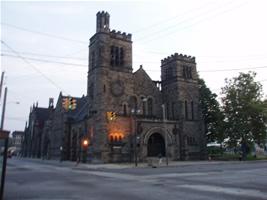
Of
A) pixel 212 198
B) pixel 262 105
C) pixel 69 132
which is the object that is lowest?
pixel 212 198

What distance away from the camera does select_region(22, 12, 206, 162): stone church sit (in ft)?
148

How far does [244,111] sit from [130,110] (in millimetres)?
20198

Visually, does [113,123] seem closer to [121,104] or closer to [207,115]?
[121,104]

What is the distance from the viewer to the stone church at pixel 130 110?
45.0 metres

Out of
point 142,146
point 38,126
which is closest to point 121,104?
point 142,146

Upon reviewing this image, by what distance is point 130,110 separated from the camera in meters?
48.3

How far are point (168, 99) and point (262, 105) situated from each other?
53.8ft

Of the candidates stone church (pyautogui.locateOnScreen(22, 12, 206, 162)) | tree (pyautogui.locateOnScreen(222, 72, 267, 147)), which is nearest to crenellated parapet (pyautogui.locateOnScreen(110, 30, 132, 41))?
stone church (pyautogui.locateOnScreen(22, 12, 206, 162))

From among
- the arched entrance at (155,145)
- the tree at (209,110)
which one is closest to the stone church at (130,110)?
→ the arched entrance at (155,145)

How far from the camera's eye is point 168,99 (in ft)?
182

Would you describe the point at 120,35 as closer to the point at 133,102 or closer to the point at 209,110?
the point at 133,102

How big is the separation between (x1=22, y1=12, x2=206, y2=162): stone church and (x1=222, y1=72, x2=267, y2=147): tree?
16.9 ft

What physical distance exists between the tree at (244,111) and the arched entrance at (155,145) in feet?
41.1

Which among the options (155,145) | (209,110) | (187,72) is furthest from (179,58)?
(155,145)
